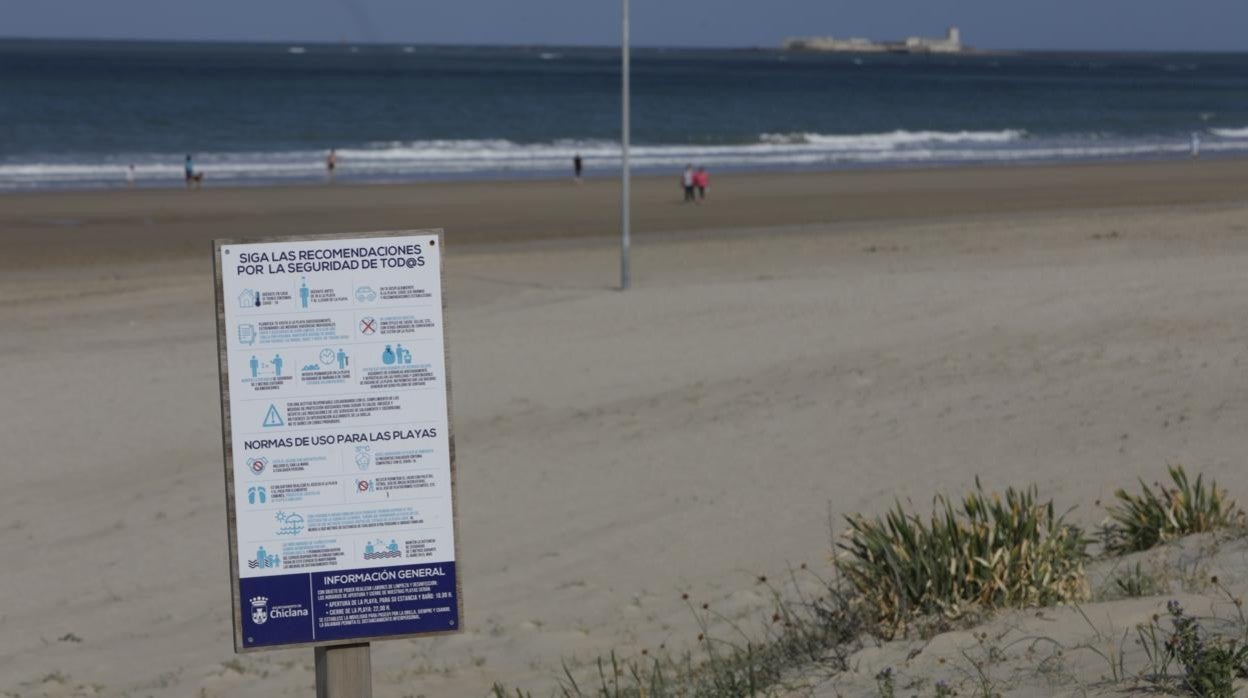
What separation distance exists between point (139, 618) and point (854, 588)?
13.3 feet

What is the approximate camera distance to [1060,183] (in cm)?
4175

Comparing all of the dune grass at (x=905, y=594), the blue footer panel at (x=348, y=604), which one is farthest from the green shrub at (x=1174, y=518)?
the blue footer panel at (x=348, y=604)

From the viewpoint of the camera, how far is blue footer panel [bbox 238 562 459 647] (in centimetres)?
407

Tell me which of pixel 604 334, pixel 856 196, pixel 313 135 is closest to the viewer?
pixel 604 334

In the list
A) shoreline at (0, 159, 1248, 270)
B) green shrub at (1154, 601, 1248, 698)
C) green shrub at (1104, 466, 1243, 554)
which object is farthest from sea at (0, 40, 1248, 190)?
green shrub at (1154, 601, 1248, 698)

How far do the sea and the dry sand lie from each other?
27.7 m

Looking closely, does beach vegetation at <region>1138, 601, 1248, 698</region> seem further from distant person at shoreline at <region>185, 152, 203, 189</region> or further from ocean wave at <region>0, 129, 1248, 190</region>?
ocean wave at <region>0, 129, 1248, 190</region>

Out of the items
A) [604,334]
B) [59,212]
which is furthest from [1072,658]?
[59,212]

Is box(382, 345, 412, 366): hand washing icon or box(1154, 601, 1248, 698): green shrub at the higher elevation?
box(382, 345, 412, 366): hand washing icon

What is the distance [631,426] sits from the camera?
11.5 m

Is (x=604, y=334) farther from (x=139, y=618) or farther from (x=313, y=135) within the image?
(x=313, y=135)

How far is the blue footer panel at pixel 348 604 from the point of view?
407 centimetres

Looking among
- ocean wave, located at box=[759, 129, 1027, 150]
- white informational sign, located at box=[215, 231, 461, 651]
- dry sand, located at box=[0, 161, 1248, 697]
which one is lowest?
dry sand, located at box=[0, 161, 1248, 697]

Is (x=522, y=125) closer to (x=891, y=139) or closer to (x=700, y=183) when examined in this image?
(x=891, y=139)
